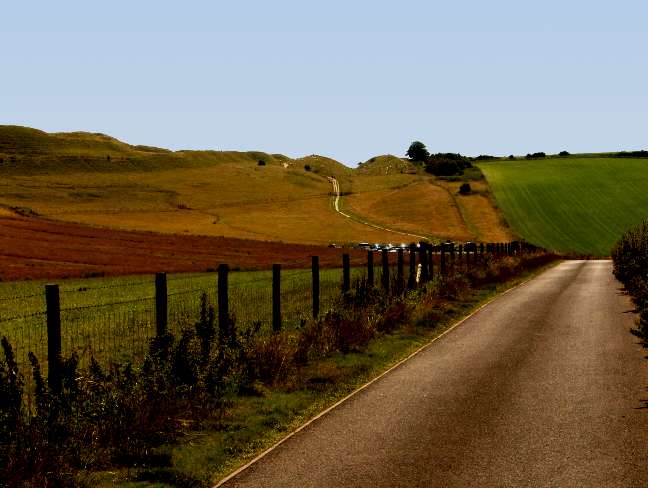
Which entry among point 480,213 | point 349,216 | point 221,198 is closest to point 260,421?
point 349,216

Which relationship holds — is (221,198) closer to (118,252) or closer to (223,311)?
(118,252)

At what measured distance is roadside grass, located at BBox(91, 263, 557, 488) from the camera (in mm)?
8406

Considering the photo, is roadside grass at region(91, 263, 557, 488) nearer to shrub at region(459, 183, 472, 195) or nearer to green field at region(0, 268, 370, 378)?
green field at region(0, 268, 370, 378)

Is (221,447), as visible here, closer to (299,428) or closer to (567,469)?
(299,428)

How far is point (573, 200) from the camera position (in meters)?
113

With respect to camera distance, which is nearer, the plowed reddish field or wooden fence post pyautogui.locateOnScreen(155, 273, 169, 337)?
wooden fence post pyautogui.locateOnScreen(155, 273, 169, 337)

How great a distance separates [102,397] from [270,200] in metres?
110

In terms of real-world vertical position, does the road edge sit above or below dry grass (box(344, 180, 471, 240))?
below

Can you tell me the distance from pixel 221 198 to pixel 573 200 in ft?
164

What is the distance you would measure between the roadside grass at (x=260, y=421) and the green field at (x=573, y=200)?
7168cm

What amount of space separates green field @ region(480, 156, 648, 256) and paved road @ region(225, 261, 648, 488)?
232 feet

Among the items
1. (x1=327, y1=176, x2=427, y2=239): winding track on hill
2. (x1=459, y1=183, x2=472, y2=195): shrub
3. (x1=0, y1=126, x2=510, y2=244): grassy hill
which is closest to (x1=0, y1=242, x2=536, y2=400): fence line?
(x1=0, y1=126, x2=510, y2=244): grassy hill

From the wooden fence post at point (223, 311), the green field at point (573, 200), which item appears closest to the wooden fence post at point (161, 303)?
the wooden fence post at point (223, 311)

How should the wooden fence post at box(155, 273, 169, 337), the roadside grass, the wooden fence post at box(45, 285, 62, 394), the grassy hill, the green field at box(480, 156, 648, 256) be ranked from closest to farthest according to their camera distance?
1. the roadside grass
2. the wooden fence post at box(45, 285, 62, 394)
3. the wooden fence post at box(155, 273, 169, 337)
4. the grassy hill
5. the green field at box(480, 156, 648, 256)
